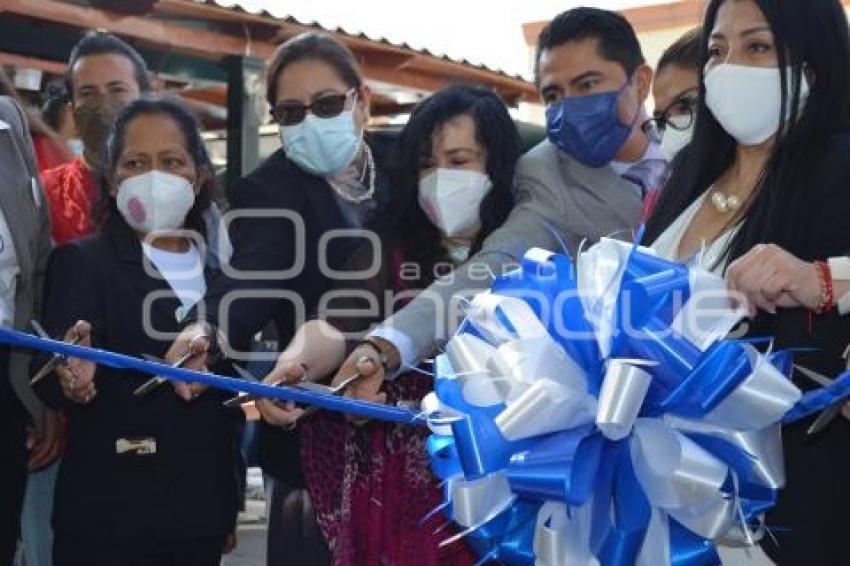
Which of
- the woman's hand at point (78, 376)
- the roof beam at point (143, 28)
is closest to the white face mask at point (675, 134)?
the woman's hand at point (78, 376)

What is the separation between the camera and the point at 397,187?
99.6 inches

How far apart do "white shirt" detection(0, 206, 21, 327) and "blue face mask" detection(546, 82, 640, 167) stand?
127 centimetres

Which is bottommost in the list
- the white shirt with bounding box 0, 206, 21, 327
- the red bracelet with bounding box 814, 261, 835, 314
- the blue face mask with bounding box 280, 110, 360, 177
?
the white shirt with bounding box 0, 206, 21, 327

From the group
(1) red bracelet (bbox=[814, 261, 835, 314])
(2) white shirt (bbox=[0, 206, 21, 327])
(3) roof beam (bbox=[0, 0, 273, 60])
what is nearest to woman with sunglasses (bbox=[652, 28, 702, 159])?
(1) red bracelet (bbox=[814, 261, 835, 314])

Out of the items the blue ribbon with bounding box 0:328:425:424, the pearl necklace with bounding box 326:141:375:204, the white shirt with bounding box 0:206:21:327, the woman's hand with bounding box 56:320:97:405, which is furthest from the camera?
the pearl necklace with bounding box 326:141:375:204

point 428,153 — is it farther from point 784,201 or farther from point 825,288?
point 825,288

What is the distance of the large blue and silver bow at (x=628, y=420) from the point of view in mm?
1528

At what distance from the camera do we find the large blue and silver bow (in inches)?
60.2

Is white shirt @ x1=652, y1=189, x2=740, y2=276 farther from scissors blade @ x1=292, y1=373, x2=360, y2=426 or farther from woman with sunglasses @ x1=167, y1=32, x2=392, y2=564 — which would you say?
woman with sunglasses @ x1=167, y1=32, x2=392, y2=564

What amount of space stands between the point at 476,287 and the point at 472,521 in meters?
Answer: 0.66

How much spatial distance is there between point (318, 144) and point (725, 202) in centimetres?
111

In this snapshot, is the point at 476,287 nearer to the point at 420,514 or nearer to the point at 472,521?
the point at 420,514

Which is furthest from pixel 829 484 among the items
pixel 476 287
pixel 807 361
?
pixel 476 287

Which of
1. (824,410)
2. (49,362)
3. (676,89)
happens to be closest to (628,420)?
(824,410)
